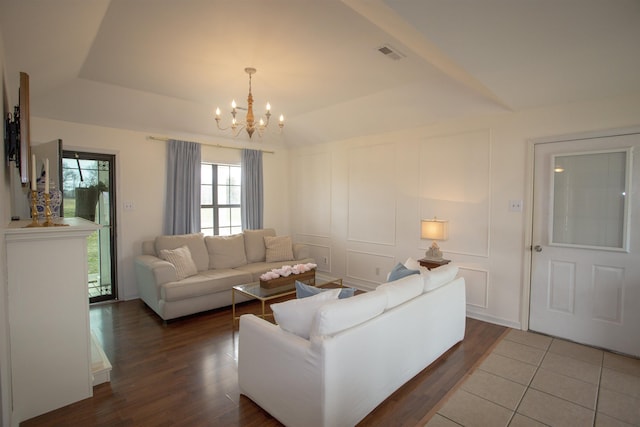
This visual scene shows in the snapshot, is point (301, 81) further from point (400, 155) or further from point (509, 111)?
point (509, 111)

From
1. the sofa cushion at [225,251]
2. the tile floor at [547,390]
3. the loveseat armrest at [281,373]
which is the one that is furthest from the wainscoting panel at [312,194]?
the loveseat armrest at [281,373]

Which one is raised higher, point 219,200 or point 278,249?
point 219,200

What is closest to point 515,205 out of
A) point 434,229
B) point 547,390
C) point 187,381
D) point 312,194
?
point 434,229

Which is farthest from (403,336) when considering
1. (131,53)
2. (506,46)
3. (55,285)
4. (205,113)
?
(205,113)

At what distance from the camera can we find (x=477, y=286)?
3.88m

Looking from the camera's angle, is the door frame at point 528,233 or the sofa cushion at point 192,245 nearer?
the door frame at point 528,233

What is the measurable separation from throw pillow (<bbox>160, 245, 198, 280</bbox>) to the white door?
4073 millimetres

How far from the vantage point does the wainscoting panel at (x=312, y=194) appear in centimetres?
566

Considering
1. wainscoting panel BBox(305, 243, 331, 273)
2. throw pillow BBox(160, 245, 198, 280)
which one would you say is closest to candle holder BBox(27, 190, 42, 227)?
throw pillow BBox(160, 245, 198, 280)

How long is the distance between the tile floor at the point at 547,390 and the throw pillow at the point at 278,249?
3.19m

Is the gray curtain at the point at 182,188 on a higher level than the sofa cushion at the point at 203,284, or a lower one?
higher

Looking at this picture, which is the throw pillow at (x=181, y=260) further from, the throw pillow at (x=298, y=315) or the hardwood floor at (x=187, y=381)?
the throw pillow at (x=298, y=315)

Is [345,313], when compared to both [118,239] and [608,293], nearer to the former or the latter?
[608,293]

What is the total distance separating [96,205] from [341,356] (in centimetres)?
418
